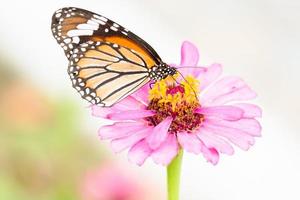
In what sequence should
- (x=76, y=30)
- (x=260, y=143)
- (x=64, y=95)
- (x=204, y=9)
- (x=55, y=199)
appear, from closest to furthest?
(x=76, y=30)
(x=55, y=199)
(x=64, y=95)
(x=260, y=143)
(x=204, y=9)

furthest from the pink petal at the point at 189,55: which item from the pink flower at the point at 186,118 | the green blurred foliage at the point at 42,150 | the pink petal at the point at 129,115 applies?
the green blurred foliage at the point at 42,150

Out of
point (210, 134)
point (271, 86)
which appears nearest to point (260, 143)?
point (271, 86)

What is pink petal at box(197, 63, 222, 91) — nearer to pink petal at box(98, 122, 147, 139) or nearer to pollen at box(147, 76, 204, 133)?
pollen at box(147, 76, 204, 133)

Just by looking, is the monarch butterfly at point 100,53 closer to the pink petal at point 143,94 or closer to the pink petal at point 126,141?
the pink petal at point 143,94

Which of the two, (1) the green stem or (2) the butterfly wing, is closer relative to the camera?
(1) the green stem

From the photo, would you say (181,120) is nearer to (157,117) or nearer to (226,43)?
(157,117)

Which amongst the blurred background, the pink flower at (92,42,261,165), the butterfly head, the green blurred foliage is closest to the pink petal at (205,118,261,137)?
the pink flower at (92,42,261,165)
